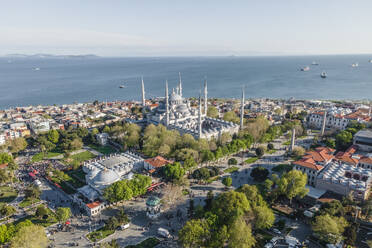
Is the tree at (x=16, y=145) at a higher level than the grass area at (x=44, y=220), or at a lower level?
higher

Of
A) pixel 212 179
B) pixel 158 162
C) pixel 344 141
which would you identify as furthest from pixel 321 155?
pixel 158 162

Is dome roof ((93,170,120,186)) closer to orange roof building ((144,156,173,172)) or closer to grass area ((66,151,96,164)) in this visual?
orange roof building ((144,156,173,172))

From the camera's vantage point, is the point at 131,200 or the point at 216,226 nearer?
the point at 216,226

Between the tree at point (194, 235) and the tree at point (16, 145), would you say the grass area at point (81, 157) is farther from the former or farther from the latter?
the tree at point (194, 235)

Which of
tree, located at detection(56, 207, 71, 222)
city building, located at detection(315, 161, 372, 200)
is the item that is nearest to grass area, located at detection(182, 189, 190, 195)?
tree, located at detection(56, 207, 71, 222)

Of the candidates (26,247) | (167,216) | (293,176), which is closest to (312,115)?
(293,176)

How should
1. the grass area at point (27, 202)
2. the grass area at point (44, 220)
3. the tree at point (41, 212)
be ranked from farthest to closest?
the grass area at point (27, 202), the tree at point (41, 212), the grass area at point (44, 220)

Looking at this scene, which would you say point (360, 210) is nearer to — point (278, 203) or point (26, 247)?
point (278, 203)

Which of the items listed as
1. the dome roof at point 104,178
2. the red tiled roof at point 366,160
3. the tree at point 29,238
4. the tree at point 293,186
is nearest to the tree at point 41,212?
the tree at point 29,238
